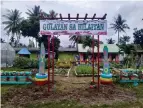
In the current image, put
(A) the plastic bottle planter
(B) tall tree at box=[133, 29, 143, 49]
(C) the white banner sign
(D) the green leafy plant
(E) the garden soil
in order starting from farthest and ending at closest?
(B) tall tree at box=[133, 29, 143, 49] < (D) the green leafy plant < (A) the plastic bottle planter < (C) the white banner sign < (E) the garden soil

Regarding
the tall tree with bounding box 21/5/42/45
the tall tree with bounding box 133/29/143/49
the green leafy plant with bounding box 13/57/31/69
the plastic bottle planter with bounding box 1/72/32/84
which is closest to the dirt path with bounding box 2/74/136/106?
the plastic bottle planter with bounding box 1/72/32/84

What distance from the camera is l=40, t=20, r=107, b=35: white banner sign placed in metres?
9.26

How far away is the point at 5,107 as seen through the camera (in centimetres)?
708

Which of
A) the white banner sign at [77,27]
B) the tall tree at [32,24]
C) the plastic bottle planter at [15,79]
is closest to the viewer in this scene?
the white banner sign at [77,27]

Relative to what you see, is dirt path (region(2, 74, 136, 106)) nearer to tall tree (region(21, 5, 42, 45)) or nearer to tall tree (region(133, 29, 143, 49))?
tall tree (region(21, 5, 42, 45))

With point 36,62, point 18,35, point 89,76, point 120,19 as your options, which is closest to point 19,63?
point 36,62

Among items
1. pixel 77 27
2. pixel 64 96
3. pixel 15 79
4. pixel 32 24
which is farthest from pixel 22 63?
pixel 32 24

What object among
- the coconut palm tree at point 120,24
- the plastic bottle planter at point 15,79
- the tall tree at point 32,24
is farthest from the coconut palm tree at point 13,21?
the plastic bottle planter at point 15,79

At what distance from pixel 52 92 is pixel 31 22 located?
131 feet

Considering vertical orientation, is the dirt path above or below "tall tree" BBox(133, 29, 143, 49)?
below

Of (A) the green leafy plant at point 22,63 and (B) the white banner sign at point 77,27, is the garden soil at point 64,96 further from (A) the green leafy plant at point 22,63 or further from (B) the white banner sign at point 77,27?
(A) the green leafy plant at point 22,63

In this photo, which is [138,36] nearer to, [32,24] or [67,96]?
[32,24]

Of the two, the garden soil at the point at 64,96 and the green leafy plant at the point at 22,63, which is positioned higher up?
the green leafy plant at the point at 22,63

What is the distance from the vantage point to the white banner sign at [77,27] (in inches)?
364
